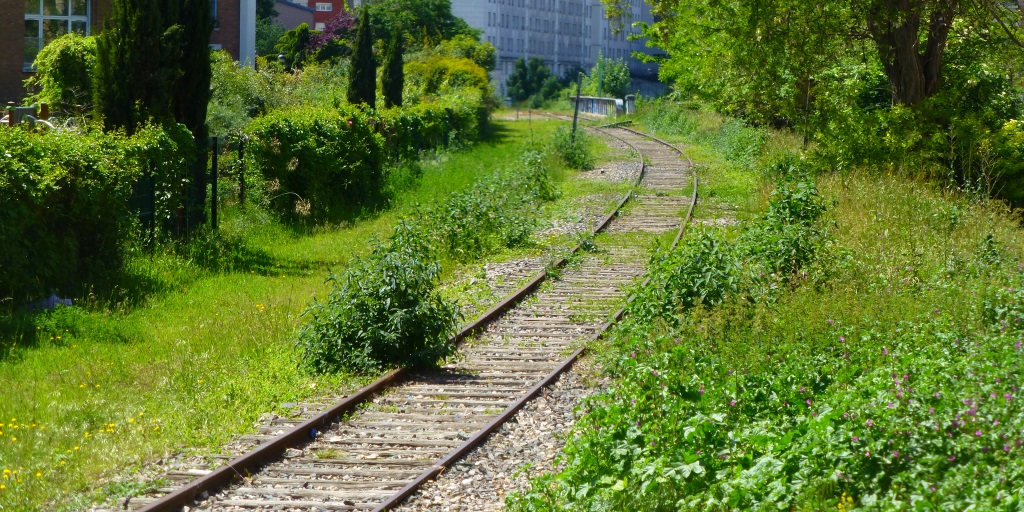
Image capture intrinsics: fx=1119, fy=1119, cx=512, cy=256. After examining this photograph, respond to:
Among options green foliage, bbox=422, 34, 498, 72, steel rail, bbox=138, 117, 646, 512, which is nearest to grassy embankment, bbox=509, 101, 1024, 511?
steel rail, bbox=138, 117, 646, 512

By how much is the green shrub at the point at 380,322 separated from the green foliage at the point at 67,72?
1291 centimetres

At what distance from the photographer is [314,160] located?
816 inches

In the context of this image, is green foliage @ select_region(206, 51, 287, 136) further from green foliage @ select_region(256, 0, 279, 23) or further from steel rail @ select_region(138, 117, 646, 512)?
green foliage @ select_region(256, 0, 279, 23)

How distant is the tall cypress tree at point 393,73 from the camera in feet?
132

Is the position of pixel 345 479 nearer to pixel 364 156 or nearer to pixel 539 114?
pixel 364 156

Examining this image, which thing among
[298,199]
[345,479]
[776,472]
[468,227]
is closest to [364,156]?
[298,199]

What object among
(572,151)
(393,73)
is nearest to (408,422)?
(572,151)

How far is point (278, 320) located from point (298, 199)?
820cm

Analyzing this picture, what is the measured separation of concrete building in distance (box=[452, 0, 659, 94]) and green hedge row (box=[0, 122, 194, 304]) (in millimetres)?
85829

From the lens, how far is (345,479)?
781 centimetres

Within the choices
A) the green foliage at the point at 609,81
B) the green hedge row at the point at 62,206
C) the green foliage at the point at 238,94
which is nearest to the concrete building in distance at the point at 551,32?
the green foliage at the point at 609,81

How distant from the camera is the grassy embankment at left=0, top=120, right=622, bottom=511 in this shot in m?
7.79

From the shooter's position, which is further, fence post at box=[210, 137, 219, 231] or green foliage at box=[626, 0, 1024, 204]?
green foliage at box=[626, 0, 1024, 204]

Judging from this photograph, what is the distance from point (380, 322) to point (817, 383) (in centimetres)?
460
